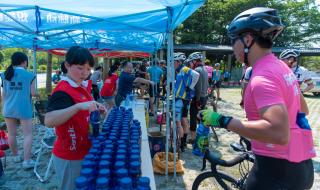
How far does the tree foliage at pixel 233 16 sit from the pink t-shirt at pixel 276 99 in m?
26.1

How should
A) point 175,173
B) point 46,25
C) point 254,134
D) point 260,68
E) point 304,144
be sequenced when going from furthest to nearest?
point 175,173
point 46,25
point 304,144
point 260,68
point 254,134

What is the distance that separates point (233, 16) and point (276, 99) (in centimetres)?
2938

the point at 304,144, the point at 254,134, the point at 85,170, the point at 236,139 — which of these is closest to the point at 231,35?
the point at 254,134

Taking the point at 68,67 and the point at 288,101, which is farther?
the point at 68,67

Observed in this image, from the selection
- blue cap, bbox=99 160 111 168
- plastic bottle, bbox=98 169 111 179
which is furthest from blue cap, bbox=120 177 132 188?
blue cap, bbox=99 160 111 168

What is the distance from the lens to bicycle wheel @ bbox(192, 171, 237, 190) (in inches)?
121

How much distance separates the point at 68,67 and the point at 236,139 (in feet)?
18.2

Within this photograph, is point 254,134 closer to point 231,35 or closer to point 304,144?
point 304,144

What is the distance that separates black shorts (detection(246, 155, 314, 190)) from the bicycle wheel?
1.44 m

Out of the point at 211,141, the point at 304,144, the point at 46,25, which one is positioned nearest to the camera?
the point at 304,144

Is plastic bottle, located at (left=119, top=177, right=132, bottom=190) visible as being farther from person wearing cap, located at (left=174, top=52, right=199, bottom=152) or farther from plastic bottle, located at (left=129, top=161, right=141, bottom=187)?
person wearing cap, located at (left=174, top=52, right=199, bottom=152)

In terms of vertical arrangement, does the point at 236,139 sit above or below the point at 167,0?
below

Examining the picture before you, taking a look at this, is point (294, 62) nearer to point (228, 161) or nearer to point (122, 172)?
point (228, 161)

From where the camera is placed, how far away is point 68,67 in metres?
2.00
